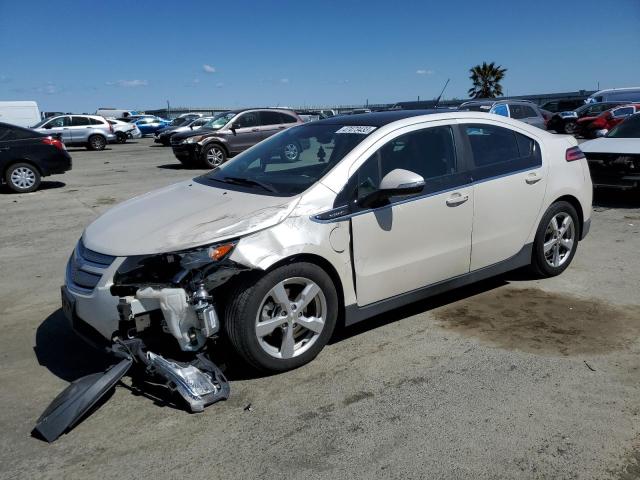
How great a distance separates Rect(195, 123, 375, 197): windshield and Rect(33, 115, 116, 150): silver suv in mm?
23615

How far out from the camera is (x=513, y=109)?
16.7 m

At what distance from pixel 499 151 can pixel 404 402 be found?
96.1 inches

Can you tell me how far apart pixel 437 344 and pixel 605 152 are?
19.9ft

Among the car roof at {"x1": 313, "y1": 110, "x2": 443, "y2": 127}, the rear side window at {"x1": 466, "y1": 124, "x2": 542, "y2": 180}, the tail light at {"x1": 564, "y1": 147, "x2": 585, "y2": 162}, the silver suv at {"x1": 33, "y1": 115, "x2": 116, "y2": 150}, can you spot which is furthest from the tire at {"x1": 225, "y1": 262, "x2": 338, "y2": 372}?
the silver suv at {"x1": 33, "y1": 115, "x2": 116, "y2": 150}

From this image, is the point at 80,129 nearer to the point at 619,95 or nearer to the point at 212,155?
the point at 212,155

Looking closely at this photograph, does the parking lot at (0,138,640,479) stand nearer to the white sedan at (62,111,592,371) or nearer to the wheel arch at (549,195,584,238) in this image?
the white sedan at (62,111,592,371)

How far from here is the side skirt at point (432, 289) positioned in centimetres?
394

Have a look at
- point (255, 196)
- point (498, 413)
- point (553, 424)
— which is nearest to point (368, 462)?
point (498, 413)

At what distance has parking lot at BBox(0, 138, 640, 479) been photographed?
279 centimetres

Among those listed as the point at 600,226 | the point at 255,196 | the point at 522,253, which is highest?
the point at 255,196

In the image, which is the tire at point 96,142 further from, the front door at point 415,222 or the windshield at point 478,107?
the front door at point 415,222

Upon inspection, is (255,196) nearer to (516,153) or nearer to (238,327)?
(238,327)

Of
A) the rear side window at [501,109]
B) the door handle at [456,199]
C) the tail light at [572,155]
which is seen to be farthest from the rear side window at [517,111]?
the door handle at [456,199]

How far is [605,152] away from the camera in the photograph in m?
8.62
